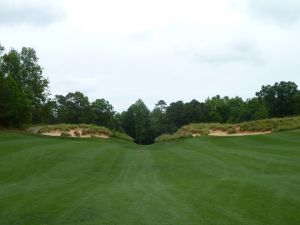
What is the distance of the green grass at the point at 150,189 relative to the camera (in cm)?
1005

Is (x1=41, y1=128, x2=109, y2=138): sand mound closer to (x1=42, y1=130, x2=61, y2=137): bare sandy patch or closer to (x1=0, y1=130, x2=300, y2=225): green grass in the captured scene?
(x1=42, y1=130, x2=61, y2=137): bare sandy patch

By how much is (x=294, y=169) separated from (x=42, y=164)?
10800mm

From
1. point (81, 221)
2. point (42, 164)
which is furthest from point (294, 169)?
point (42, 164)

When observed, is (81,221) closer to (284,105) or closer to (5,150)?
(5,150)

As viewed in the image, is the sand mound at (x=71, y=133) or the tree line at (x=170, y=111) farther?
the tree line at (x=170, y=111)

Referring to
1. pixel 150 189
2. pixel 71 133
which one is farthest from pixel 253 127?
pixel 150 189

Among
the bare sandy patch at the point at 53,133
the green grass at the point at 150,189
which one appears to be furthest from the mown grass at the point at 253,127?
the green grass at the point at 150,189

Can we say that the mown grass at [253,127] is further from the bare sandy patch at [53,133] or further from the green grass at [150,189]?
the green grass at [150,189]

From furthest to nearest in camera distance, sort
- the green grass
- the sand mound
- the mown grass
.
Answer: the sand mound < the mown grass < the green grass

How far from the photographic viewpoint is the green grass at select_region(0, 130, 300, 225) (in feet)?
33.0

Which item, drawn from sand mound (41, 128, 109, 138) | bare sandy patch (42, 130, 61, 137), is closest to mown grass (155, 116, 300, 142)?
sand mound (41, 128, 109, 138)

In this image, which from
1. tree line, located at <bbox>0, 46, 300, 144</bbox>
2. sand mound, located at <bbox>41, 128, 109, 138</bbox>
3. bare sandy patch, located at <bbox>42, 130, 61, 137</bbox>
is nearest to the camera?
sand mound, located at <bbox>41, 128, 109, 138</bbox>

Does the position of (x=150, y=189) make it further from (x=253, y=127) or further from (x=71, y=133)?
(x=71, y=133)

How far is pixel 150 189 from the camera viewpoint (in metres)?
13.8
